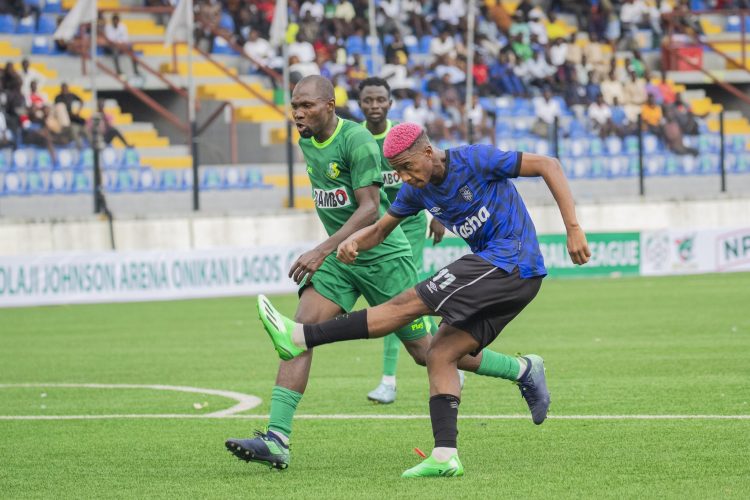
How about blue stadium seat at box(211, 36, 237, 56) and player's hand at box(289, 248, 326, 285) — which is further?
blue stadium seat at box(211, 36, 237, 56)

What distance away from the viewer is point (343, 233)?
26.0 feet

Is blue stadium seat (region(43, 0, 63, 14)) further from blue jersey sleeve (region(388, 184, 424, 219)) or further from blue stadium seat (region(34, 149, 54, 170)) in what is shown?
blue jersey sleeve (region(388, 184, 424, 219))

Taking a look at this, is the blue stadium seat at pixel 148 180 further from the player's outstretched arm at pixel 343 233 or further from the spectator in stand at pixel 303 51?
the player's outstretched arm at pixel 343 233

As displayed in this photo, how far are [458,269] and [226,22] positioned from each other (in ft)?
84.6

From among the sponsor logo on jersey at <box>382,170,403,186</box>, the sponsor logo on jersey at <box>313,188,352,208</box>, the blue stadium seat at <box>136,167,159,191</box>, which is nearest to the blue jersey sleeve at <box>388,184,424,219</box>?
the sponsor logo on jersey at <box>313,188,352,208</box>

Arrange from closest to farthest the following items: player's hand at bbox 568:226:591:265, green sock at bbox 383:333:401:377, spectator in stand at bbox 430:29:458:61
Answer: player's hand at bbox 568:226:591:265 → green sock at bbox 383:333:401:377 → spectator in stand at bbox 430:29:458:61

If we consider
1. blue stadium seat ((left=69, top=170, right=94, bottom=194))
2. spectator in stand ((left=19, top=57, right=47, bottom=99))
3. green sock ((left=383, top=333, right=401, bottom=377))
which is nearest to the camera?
green sock ((left=383, top=333, right=401, bottom=377))

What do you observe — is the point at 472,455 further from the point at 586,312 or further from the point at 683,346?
the point at 586,312

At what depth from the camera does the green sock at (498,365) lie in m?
8.05

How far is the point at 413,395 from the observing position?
1096 cm

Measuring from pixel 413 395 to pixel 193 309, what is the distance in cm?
1086

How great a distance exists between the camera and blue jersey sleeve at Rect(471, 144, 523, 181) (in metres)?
7.12

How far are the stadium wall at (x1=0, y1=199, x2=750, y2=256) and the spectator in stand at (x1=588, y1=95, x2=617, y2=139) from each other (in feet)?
8.85

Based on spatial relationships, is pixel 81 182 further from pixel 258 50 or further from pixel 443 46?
pixel 443 46
